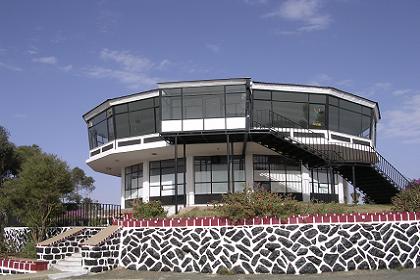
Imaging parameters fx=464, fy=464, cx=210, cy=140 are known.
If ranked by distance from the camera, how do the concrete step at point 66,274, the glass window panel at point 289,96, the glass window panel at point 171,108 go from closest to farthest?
the concrete step at point 66,274 < the glass window panel at point 171,108 < the glass window panel at point 289,96

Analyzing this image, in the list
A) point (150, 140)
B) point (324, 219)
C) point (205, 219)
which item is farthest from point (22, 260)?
point (324, 219)

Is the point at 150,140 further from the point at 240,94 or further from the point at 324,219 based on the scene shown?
the point at 324,219

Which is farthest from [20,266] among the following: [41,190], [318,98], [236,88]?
[318,98]

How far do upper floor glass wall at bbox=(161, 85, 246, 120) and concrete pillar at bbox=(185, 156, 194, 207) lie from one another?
4709mm

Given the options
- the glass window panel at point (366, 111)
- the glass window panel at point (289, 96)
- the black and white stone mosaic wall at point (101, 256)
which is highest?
the glass window panel at point (289, 96)

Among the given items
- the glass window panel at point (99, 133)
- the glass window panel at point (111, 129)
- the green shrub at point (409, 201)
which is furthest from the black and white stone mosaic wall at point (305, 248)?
the glass window panel at point (99, 133)

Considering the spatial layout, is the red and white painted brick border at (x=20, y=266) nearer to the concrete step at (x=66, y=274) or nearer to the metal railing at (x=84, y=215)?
the concrete step at (x=66, y=274)

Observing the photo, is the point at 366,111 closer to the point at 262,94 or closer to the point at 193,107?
the point at 262,94

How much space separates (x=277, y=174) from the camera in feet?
97.6

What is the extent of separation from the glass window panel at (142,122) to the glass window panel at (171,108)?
8.74 ft

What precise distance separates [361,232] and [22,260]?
46.3 feet

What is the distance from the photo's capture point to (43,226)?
75.4 feet

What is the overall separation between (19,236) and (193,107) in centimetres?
1157

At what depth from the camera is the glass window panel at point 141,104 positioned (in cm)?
2922
